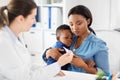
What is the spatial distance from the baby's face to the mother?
36 millimetres

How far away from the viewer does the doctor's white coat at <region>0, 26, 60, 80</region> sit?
4.10 feet

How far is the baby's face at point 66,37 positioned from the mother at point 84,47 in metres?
0.04

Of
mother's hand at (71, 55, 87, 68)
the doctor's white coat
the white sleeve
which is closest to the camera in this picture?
the doctor's white coat

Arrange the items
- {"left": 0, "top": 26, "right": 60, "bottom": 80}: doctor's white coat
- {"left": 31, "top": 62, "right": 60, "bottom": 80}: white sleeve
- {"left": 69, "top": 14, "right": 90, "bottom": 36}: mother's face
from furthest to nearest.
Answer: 1. {"left": 69, "top": 14, "right": 90, "bottom": 36}: mother's face
2. {"left": 31, "top": 62, "right": 60, "bottom": 80}: white sleeve
3. {"left": 0, "top": 26, "right": 60, "bottom": 80}: doctor's white coat

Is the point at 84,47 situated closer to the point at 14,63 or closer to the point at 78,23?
the point at 78,23

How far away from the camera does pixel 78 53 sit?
1.80 metres

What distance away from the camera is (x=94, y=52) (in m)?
1.72

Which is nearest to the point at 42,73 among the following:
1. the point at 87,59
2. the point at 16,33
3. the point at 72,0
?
the point at 16,33

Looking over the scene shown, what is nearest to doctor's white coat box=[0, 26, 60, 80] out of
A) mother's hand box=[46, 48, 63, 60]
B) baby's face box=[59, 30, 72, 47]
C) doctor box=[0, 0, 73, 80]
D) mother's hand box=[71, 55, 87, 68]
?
doctor box=[0, 0, 73, 80]

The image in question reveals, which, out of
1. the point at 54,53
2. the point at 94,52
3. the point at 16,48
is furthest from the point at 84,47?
the point at 16,48

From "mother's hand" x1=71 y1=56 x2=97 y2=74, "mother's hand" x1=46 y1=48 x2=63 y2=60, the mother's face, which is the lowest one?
A: "mother's hand" x1=71 y1=56 x2=97 y2=74

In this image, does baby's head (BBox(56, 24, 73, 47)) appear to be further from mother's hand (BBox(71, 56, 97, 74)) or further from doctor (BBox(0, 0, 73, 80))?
doctor (BBox(0, 0, 73, 80))

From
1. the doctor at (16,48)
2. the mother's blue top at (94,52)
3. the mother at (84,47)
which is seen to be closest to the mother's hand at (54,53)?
the mother at (84,47)

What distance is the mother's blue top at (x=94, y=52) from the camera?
1714 millimetres
